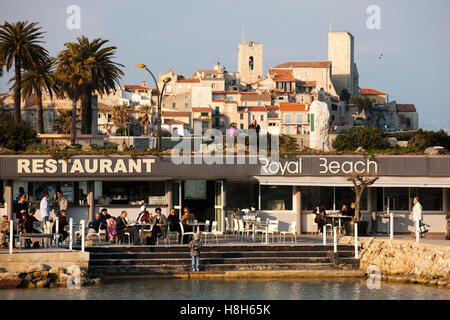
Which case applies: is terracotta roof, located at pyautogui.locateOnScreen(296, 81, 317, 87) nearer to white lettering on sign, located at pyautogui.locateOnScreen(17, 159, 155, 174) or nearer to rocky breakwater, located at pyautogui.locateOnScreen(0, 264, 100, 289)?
white lettering on sign, located at pyautogui.locateOnScreen(17, 159, 155, 174)

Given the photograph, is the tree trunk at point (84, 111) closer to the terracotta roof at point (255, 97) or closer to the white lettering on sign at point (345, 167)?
the white lettering on sign at point (345, 167)

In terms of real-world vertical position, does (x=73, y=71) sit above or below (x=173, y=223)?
above

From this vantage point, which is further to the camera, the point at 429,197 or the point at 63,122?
the point at 63,122

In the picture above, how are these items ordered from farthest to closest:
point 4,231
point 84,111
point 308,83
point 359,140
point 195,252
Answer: point 308,83, point 359,140, point 84,111, point 4,231, point 195,252

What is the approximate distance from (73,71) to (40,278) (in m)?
35.3

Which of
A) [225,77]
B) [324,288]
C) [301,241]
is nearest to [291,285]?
[324,288]

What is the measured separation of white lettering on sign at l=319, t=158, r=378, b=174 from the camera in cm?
3031

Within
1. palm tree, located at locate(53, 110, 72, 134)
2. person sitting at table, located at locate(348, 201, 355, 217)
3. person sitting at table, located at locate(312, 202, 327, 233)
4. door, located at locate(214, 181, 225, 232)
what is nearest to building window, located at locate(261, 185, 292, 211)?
person sitting at table, located at locate(312, 202, 327, 233)

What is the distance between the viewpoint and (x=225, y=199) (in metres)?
31.5

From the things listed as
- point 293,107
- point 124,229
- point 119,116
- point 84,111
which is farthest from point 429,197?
point 293,107

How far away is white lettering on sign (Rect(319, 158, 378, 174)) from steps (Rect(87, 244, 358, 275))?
5619mm

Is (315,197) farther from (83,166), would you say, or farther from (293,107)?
(293,107)

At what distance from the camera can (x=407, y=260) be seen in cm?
2372

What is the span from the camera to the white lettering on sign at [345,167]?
1193 inches
